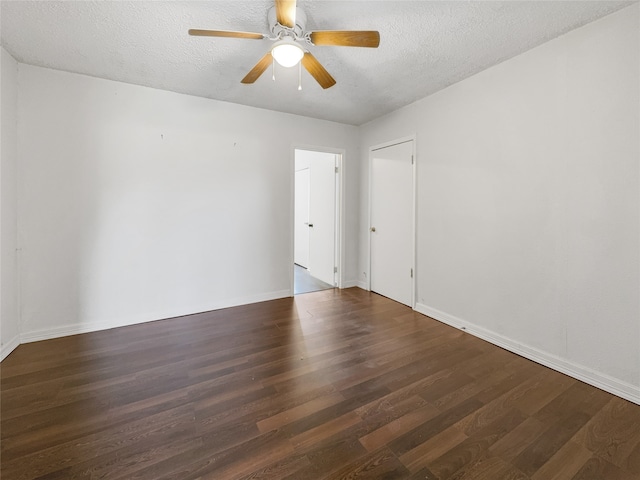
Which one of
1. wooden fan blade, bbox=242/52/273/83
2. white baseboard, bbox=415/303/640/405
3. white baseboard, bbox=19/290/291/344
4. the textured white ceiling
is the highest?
the textured white ceiling

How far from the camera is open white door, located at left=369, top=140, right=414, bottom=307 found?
337 cm

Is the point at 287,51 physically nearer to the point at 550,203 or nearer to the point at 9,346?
the point at 550,203

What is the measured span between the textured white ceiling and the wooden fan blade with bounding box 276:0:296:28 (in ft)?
0.79

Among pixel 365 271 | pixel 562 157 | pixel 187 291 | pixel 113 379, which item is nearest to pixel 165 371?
pixel 113 379

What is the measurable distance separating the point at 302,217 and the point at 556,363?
460cm

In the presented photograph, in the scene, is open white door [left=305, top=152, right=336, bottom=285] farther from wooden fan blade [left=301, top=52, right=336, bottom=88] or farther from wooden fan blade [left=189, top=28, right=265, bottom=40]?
wooden fan blade [left=189, top=28, right=265, bottom=40]

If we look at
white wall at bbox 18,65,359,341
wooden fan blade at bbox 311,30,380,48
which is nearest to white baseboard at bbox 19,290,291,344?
white wall at bbox 18,65,359,341

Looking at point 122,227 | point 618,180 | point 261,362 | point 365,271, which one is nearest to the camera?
point 618,180

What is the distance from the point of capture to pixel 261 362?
2131mm

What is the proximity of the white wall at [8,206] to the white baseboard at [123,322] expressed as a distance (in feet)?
0.43

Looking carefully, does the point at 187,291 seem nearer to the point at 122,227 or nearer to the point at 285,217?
the point at 122,227

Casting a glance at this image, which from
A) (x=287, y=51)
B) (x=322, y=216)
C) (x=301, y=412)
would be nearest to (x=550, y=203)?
(x=287, y=51)

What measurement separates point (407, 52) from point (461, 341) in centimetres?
261

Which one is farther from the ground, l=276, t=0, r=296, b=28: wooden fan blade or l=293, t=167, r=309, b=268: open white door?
l=276, t=0, r=296, b=28: wooden fan blade
